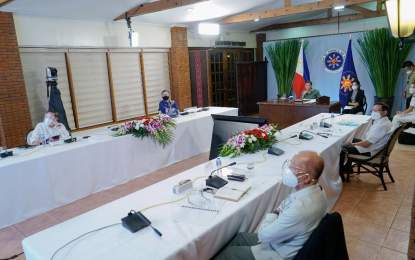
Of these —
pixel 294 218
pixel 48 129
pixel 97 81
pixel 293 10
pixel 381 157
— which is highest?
pixel 293 10

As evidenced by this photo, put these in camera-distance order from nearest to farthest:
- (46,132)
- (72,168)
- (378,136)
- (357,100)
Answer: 1. (378,136)
2. (72,168)
3. (46,132)
4. (357,100)

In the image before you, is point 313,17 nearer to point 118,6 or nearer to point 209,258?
point 118,6

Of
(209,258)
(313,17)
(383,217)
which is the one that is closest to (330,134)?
(383,217)

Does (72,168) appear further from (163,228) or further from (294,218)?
(294,218)

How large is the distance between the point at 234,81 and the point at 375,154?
654cm

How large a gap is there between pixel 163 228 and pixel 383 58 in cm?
748

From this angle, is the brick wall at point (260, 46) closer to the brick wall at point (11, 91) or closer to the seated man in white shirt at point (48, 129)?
the brick wall at point (11, 91)

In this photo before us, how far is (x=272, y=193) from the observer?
2459 mm

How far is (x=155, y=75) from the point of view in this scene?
315 inches

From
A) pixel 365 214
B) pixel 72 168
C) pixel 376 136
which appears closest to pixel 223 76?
pixel 376 136

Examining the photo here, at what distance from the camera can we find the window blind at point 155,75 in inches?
307

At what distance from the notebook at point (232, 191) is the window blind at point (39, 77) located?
511cm

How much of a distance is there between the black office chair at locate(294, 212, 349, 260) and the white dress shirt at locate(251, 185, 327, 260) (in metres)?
0.07

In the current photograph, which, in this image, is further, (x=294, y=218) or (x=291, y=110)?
(x=291, y=110)
